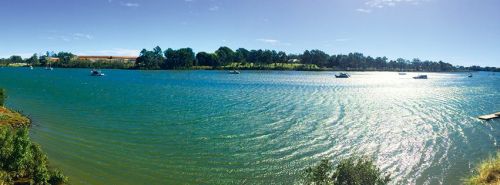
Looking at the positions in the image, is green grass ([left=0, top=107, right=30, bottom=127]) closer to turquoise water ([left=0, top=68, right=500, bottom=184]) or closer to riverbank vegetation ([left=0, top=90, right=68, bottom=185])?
turquoise water ([left=0, top=68, right=500, bottom=184])

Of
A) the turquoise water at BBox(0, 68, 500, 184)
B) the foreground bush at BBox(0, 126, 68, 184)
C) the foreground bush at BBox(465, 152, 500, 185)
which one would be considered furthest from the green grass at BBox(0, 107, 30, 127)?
the foreground bush at BBox(465, 152, 500, 185)

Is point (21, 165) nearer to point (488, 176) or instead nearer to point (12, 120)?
point (12, 120)

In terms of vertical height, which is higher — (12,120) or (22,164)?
(22,164)

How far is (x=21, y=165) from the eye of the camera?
2094cm

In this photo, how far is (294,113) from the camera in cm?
5338

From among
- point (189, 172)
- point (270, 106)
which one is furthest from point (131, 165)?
point (270, 106)

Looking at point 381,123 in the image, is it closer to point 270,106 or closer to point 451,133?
point 451,133

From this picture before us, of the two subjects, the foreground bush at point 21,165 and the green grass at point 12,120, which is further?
the green grass at point 12,120

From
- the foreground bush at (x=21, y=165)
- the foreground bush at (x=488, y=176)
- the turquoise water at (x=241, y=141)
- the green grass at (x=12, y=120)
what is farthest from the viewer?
the green grass at (x=12, y=120)

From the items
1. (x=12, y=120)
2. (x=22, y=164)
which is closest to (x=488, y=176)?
(x=22, y=164)

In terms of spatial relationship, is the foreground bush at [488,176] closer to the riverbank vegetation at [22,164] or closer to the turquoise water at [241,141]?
the turquoise water at [241,141]

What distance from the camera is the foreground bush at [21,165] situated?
1998 centimetres

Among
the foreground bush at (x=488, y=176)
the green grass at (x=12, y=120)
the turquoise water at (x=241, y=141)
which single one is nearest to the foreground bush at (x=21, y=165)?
the turquoise water at (x=241, y=141)

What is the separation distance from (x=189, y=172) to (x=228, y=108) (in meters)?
32.3
